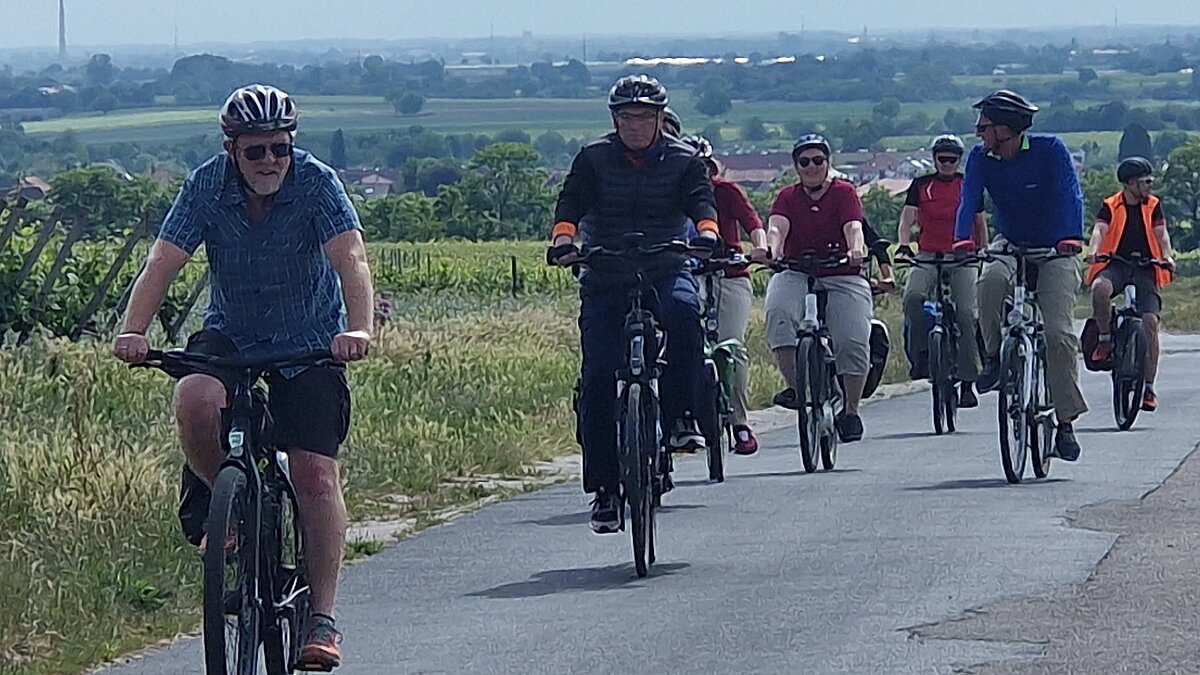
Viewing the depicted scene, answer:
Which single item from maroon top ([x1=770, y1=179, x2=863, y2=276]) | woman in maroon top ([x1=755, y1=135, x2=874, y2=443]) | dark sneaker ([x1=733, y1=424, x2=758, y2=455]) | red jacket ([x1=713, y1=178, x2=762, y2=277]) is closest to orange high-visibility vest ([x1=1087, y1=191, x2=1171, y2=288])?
woman in maroon top ([x1=755, y1=135, x2=874, y2=443])

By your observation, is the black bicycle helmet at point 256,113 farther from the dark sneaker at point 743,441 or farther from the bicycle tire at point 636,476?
the dark sneaker at point 743,441

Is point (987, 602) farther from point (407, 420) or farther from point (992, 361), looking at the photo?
point (407, 420)

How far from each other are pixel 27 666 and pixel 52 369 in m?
9.24

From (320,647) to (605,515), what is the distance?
3.04m

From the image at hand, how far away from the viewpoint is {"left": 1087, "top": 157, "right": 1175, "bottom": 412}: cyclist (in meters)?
15.9

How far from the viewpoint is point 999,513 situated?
35.7 ft

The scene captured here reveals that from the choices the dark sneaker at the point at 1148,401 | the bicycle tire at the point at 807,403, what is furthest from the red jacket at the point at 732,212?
the dark sneaker at the point at 1148,401

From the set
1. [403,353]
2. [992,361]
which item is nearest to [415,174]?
[403,353]

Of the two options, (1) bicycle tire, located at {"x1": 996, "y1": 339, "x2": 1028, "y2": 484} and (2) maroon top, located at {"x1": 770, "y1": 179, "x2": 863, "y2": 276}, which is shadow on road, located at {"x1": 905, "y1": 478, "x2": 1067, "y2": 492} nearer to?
(1) bicycle tire, located at {"x1": 996, "y1": 339, "x2": 1028, "y2": 484}

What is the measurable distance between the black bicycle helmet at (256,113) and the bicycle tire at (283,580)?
925 mm

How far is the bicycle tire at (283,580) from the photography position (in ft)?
21.0

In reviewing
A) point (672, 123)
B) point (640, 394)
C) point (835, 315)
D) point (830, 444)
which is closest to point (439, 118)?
point (835, 315)

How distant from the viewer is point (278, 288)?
262 inches

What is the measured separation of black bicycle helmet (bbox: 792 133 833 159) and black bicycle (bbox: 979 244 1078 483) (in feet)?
4.39
